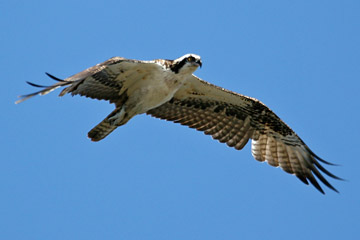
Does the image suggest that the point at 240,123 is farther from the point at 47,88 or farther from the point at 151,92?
the point at 47,88

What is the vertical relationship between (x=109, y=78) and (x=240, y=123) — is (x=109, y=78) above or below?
below

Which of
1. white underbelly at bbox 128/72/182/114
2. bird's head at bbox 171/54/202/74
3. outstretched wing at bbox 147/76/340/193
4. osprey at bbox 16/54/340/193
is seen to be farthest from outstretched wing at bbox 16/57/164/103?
outstretched wing at bbox 147/76/340/193

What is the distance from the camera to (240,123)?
46.2 feet

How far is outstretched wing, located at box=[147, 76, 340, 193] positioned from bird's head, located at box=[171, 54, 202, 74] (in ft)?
4.02

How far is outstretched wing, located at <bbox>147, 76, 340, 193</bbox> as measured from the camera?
44.3 ft

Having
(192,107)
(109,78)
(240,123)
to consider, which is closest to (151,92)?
(109,78)

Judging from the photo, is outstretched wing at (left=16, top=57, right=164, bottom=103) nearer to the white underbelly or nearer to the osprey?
the osprey

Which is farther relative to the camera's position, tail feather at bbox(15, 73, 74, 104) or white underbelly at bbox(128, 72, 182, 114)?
white underbelly at bbox(128, 72, 182, 114)

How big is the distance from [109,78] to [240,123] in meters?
3.36

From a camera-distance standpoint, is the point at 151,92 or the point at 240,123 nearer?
the point at 151,92

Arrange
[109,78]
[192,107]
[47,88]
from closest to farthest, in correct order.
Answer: [47,88]
[109,78]
[192,107]

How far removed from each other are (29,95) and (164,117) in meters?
4.56

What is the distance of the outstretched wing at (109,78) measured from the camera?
1115 centimetres

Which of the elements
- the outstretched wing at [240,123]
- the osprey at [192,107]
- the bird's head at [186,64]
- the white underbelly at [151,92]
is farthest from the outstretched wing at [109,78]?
the outstretched wing at [240,123]
